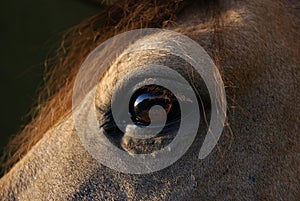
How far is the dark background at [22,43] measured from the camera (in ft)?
10.4

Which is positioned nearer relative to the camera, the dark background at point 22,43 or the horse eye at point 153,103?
the horse eye at point 153,103

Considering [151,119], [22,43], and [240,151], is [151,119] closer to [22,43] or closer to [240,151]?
[240,151]

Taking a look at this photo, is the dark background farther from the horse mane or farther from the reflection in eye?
the reflection in eye

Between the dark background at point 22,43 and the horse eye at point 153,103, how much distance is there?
187 cm

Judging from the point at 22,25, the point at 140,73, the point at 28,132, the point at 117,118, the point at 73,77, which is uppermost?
the point at 140,73

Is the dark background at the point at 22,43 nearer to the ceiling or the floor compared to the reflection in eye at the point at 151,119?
nearer to the floor

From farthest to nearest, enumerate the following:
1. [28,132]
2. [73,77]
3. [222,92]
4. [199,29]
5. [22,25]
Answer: [22,25] < [28,132] < [73,77] < [199,29] < [222,92]

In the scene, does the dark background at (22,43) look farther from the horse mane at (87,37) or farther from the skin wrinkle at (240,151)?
the skin wrinkle at (240,151)

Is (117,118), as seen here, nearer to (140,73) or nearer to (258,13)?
(140,73)

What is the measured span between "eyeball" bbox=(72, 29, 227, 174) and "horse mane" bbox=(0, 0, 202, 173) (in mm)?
187

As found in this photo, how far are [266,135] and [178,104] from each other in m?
0.22

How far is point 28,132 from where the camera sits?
1.92 meters

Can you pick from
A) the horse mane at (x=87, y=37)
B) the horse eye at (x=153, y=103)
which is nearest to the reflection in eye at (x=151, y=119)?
the horse eye at (x=153, y=103)

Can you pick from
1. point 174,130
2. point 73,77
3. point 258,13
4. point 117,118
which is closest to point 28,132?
point 73,77
